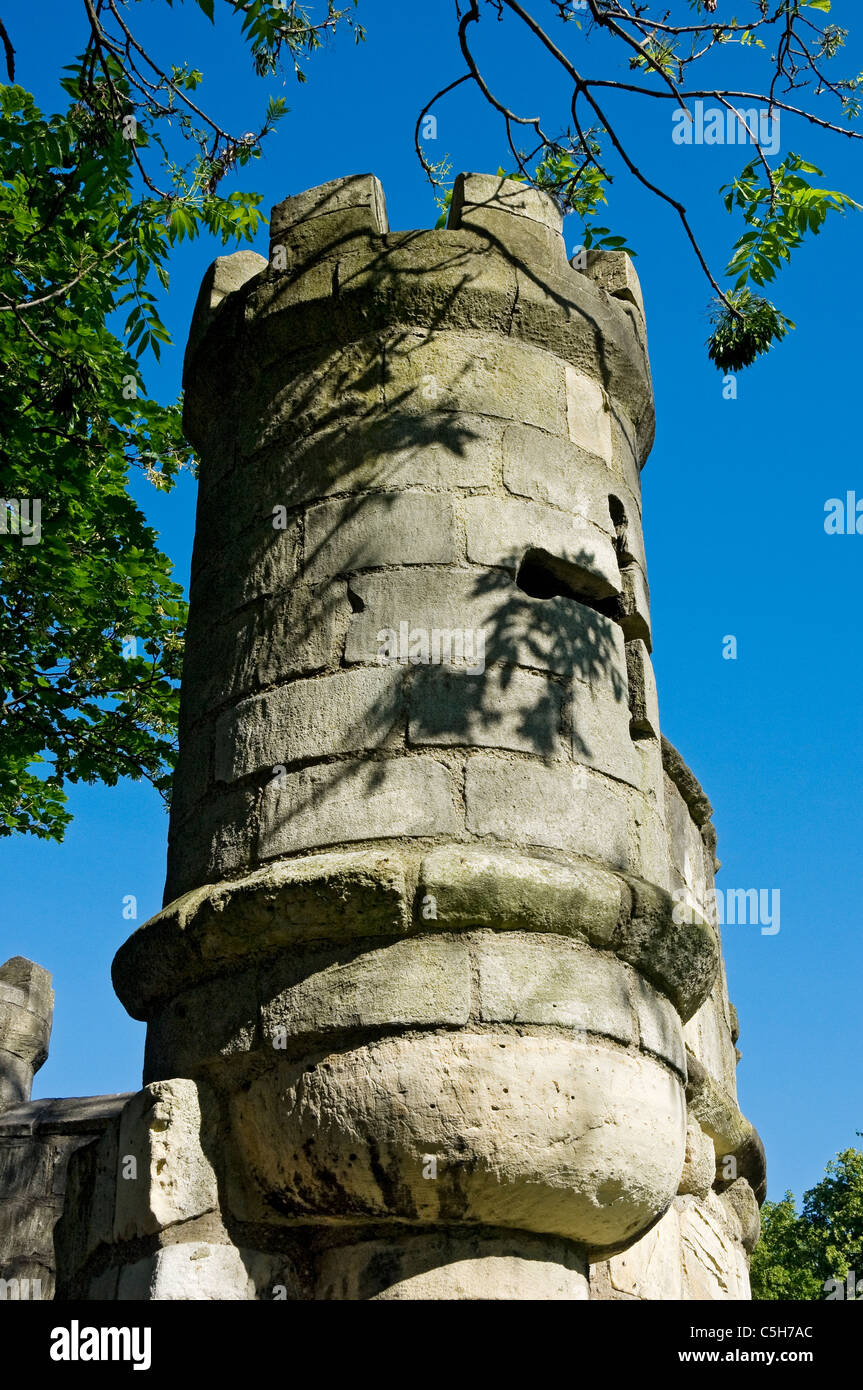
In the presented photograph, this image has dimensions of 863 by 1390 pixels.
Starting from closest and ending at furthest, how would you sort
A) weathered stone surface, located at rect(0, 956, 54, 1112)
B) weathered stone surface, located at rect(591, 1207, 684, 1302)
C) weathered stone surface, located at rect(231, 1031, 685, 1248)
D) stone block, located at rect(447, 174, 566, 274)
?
1. weathered stone surface, located at rect(231, 1031, 685, 1248)
2. weathered stone surface, located at rect(591, 1207, 684, 1302)
3. stone block, located at rect(447, 174, 566, 274)
4. weathered stone surface, located at rect(0, 956, 54, 1112)

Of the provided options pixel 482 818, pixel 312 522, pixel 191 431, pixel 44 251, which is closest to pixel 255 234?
pixel 44 251

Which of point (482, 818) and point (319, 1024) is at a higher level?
point (482, 818)

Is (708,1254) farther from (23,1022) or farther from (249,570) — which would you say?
(23,1022)

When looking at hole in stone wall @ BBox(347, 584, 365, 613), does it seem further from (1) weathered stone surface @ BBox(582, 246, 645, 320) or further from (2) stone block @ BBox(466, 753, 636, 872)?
(1) weathered stone surface @ BBox(582, 246, 645, 320)

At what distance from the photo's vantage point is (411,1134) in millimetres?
2672

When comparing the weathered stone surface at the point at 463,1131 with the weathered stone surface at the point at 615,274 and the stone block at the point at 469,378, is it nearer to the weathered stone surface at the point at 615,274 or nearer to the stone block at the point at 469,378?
the stone block at the point at 469,378

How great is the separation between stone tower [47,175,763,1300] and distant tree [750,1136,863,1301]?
2066 cm

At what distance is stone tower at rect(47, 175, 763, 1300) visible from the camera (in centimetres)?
274

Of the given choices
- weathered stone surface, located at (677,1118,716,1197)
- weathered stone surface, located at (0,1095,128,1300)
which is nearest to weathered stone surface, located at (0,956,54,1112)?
weathered stone surface, located at (0,1095,128,1300)

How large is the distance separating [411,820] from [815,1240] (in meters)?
24.6

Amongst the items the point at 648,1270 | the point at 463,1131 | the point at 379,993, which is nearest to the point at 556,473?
the point at 379,993
